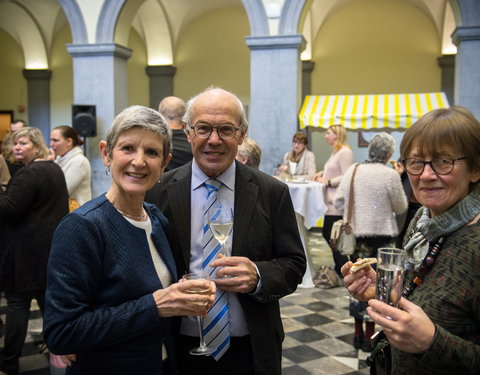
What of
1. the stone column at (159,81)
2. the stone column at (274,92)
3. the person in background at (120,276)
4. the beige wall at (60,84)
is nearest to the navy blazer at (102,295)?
the person in background at (120,276)

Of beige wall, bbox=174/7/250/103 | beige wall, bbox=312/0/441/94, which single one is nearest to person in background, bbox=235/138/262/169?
beige wall, bbox=312/0/441/94

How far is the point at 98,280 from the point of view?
1.56 metres

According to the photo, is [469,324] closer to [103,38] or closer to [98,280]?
[98,280]

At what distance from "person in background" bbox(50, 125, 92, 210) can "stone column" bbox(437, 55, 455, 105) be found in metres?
9.29

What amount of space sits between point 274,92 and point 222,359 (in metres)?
6.34

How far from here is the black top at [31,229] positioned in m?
3.53

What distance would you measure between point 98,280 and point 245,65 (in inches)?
470

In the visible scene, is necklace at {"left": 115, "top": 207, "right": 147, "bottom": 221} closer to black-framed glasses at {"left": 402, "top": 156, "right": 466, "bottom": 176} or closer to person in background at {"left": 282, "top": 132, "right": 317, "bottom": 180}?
black-framed glasses at {"left": 402, "top": 156, "right": 466, "bottom": 176}

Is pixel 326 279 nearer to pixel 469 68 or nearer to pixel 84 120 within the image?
pixel 469 68

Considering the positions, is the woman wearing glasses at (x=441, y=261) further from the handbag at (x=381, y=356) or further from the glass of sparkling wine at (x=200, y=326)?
the glass of sparkling wine at (x=200, y=326)

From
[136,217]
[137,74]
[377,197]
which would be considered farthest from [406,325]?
[137,74]

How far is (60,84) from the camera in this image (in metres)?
13.8

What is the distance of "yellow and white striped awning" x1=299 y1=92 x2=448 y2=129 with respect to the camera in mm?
8562

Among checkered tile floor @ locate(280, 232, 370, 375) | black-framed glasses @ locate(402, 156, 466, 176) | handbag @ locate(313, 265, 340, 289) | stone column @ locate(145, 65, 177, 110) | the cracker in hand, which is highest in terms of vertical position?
stone column @ locate(145, 65, 177, 110)
